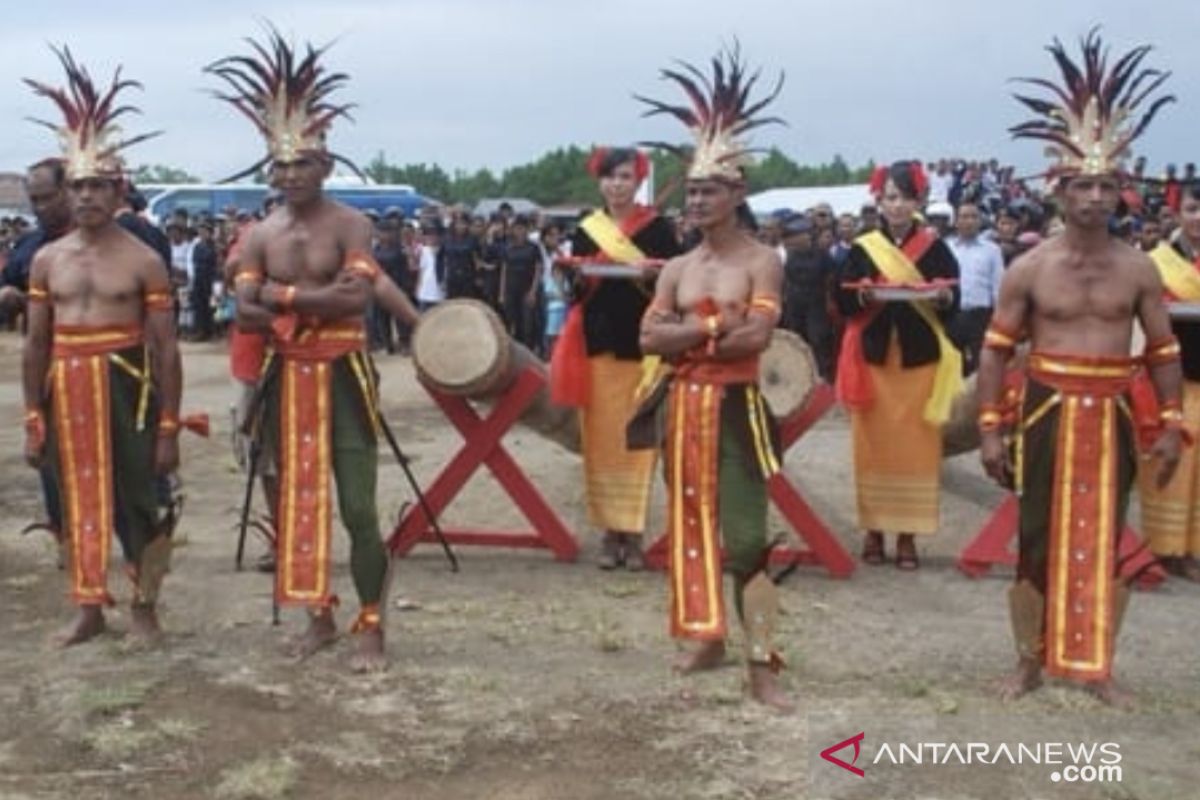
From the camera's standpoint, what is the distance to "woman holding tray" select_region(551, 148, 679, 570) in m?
7.65

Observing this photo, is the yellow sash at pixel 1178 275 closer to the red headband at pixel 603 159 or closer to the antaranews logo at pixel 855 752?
the red headband at pixel 603 159

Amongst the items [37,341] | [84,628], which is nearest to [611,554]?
[84,628]

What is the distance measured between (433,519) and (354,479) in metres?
1.50

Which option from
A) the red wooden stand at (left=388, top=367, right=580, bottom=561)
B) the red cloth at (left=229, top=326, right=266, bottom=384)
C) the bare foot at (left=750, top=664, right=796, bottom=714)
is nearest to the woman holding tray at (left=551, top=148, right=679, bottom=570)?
the red wooden stand at (left=388, top=367, right=580, bottom=561)

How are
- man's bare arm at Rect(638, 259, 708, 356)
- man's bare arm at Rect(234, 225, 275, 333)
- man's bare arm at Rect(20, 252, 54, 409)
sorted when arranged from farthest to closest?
man's bare arm at Rect(20, 252, 54, 409) < man's bare arm at Rect(234, 225, 275, 333) < man's bare arm at Rect(638, 259, 708, 356)

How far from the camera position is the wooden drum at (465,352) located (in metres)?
7.74

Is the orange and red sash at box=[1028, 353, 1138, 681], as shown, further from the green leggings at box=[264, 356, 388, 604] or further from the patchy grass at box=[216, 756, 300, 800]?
the patchy grass at box=[216, 756, 300, 800]

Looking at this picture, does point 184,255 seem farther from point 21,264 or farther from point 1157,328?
point 1157,328

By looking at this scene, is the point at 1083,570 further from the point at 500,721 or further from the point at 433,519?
the point at 433,519

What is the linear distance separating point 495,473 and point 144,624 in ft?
7.26

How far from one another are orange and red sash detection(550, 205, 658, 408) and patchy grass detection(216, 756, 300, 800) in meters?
3.10

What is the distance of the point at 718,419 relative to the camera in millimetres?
5586

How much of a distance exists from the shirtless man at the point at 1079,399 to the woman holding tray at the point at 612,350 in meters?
2.39

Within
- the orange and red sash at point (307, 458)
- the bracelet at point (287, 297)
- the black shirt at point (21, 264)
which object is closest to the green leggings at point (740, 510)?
the orange and red sash at point (307, 458)
